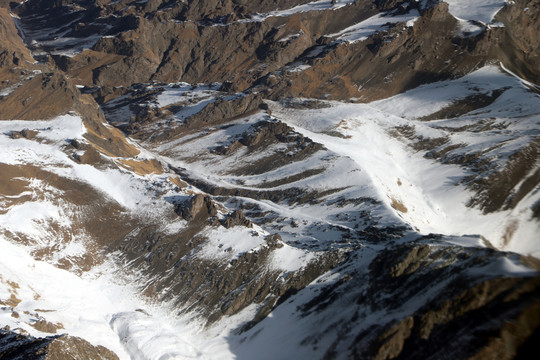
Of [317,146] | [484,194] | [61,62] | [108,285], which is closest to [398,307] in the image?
[108,285]

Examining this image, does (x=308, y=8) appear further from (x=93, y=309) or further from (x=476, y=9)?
(x=93, y=309)

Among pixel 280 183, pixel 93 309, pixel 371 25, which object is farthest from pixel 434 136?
pixel 93 309

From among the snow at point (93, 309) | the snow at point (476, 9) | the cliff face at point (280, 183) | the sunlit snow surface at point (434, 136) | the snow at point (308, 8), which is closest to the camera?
the cliff face at point (280, 183)

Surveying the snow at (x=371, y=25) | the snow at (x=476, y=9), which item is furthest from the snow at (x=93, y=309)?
Answer: the snow at (x=476, y=9)

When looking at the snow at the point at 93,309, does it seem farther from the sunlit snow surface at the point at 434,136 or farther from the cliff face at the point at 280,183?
the sunlit snow surface at the point at 434,136

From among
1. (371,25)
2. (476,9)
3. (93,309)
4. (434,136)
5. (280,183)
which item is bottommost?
(280,183)

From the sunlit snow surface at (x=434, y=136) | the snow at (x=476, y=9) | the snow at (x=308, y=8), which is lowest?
the sunlit snow surface at (x=434, y=136)

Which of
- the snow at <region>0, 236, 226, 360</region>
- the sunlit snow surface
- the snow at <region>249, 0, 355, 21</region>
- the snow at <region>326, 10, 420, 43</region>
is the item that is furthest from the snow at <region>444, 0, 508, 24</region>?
the snow at <region>0, 236, 226, 360</region>

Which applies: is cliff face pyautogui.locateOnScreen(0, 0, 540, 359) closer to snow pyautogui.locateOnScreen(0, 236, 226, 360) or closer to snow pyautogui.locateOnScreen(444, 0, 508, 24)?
snow pyautogui.locateOnScreen(0, 236, 226, 360)

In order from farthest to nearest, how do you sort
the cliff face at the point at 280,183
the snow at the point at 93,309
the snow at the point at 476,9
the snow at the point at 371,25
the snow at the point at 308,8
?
1. the snow at the point at 308,8
2. the snow at the point at 371,25
3. the snow at the point at 476,9
4. the snow at the point at 93,309
5. the cliff face at the point at 280,183
